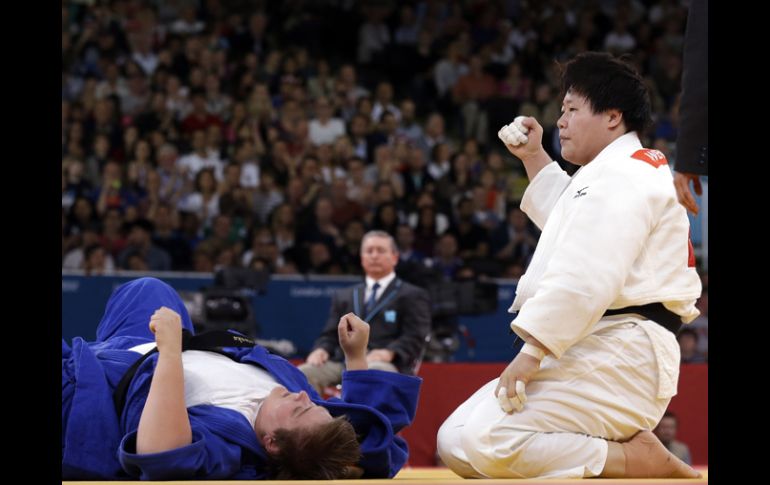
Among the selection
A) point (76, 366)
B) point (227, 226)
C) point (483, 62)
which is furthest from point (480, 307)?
point (76, 366)

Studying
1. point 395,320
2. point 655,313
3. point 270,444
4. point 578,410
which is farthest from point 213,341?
point 395,320

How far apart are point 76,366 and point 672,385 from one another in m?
1.89

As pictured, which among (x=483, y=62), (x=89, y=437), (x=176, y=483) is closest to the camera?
(x=176, y=483)

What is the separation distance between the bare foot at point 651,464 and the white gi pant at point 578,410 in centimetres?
7

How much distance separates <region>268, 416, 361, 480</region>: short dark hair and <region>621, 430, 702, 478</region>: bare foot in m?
0.84

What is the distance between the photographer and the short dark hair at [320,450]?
3.32m

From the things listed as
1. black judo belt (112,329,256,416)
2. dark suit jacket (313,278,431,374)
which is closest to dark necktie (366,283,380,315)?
dark suit jacket (313,278,431,374)

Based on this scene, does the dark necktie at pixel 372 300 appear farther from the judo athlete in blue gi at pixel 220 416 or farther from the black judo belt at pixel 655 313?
the black judo belt at pixel 655 313

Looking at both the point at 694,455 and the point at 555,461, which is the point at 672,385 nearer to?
the point at 555,461

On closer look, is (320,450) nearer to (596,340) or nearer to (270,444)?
(270,444)

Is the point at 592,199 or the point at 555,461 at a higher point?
the point at 592,199

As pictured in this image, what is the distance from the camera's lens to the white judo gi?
Answer: 3.33 meters

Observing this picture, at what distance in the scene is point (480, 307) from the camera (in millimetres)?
9281

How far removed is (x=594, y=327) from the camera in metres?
3.52
